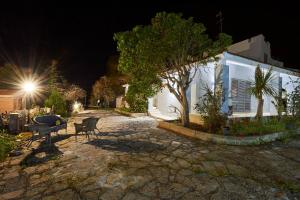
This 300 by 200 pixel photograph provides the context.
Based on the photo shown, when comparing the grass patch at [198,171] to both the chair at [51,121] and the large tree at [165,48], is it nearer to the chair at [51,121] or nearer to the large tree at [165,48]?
the large tree at [165,48]

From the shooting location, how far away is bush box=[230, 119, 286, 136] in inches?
Answer: 313

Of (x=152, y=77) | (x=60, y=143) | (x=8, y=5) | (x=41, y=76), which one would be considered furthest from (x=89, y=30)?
(x=60, y=143)

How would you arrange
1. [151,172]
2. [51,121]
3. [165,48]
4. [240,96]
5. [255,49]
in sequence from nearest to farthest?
[151,172] → [51,121] → [165,48] → [240,96] → [255,49]

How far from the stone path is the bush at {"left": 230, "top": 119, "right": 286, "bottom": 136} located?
37.2 inches

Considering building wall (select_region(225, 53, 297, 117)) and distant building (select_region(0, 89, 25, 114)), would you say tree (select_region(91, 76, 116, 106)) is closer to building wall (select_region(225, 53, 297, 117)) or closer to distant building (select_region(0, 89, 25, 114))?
distant building (select_region(0, 89, 25, 114))

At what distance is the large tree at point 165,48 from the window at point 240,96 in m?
3.78

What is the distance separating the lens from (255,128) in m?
8.23

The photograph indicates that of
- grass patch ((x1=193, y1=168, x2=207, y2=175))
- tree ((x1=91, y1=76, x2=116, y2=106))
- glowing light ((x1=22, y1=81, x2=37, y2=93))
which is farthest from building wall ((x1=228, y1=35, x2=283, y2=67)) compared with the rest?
tree ((x1=91, y1=76, x2=116, y2=106))

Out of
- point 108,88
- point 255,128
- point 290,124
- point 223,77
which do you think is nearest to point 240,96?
point 223,77

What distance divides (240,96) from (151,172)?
10.2 metres

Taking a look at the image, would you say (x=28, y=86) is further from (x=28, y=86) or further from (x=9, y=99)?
(x=9, y=99)

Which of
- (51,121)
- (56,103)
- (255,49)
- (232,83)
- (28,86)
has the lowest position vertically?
(51,121)

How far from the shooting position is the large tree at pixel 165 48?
28.2ft

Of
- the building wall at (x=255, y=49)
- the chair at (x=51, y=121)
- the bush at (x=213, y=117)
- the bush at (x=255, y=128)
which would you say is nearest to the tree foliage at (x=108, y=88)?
the building wall at (x=255, y=49)
